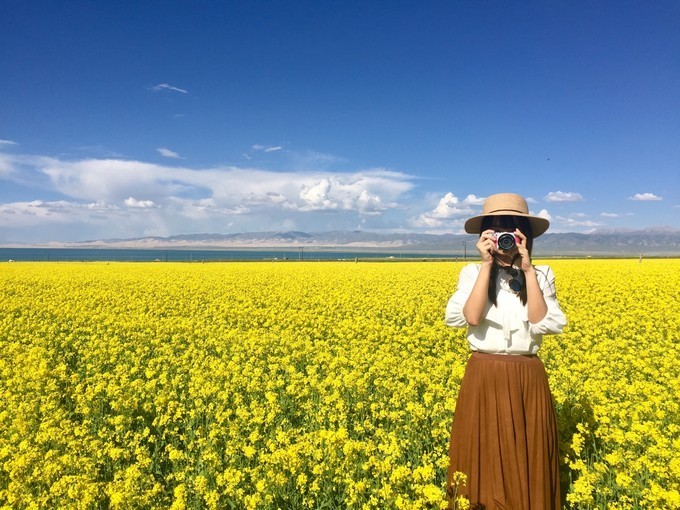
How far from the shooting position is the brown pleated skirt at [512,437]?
308 centimetres

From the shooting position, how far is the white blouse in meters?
3.10

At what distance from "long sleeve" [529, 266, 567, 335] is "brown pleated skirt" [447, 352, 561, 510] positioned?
0.25m

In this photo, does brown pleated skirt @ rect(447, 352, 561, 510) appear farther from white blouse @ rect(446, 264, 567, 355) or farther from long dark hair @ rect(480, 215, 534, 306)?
long dark hair @ rect(480, 215, 534, 306)

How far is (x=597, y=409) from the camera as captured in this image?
4785 millimetres

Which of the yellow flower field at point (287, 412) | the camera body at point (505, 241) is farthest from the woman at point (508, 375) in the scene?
the yellow flower field at point (287, 412)

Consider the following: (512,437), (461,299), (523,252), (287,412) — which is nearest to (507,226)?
(523,252)

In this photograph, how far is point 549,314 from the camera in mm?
2986

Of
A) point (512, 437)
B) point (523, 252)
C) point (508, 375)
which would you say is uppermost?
point (523, 252)

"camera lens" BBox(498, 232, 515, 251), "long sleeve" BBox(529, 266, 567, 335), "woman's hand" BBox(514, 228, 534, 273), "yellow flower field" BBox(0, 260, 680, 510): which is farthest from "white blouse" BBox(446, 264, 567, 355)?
"yellow flower field" BBox(0, 260, 680, 510)

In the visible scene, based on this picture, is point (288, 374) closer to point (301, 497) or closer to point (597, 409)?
point (301, 497)

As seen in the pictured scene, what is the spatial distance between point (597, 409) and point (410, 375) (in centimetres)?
228

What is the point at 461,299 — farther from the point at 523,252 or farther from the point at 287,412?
the point at 287,412

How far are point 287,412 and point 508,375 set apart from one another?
333cm

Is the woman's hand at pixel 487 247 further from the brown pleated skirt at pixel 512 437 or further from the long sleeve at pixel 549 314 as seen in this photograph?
the brown pleated skirt at pixel 512 437
